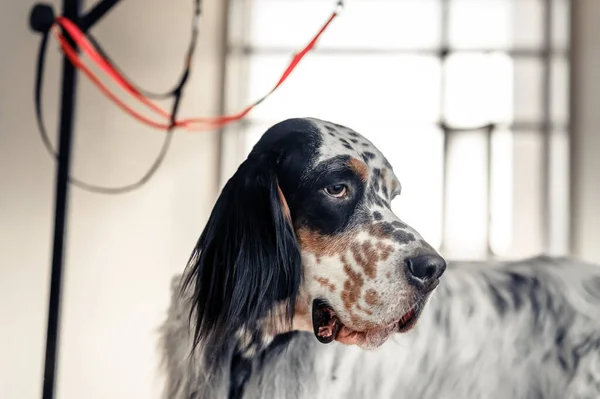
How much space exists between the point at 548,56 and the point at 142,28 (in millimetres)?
609

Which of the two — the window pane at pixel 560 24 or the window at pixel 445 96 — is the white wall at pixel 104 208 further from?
the window pane at pixel 560 24

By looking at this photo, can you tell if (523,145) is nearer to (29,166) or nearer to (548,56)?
(548,56)

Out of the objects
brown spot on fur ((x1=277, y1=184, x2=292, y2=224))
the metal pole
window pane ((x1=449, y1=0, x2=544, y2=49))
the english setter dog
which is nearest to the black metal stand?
the metal pole

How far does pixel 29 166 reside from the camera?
101 centimetres

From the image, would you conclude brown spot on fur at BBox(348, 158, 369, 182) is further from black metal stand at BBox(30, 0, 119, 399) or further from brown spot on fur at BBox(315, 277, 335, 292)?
black metal stand at BBox(30, 0, 119, 399)

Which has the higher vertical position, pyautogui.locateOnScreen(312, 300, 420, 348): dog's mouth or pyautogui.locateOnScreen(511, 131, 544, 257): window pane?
pyautogui.locateOnScreen(511, 131, 544, 257): window pane

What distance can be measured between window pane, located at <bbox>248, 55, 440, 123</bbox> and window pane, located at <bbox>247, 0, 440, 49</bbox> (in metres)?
0.02

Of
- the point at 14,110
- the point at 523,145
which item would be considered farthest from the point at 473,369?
the point at 14,110

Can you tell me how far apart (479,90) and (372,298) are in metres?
0.40

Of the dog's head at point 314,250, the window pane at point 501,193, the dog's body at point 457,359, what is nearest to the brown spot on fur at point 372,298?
the dog's head at point 314,250

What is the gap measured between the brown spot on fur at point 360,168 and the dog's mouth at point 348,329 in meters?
0.15

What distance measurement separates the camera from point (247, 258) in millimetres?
721

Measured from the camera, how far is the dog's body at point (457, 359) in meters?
0.76

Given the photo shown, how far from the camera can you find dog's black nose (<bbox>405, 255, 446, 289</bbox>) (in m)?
0.66
